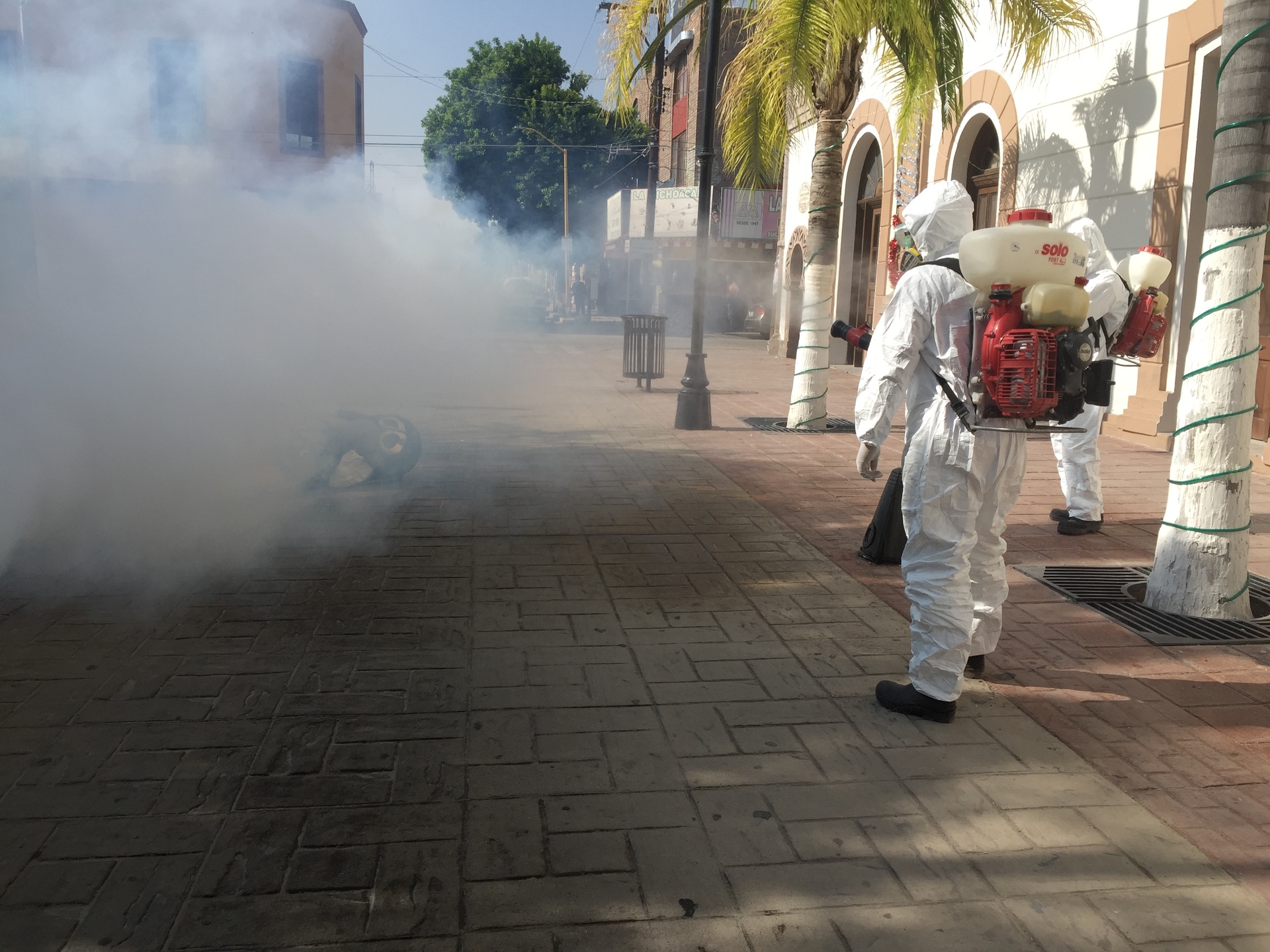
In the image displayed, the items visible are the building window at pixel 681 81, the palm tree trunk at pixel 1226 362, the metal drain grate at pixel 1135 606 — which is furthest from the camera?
the building window at pixel 681 81

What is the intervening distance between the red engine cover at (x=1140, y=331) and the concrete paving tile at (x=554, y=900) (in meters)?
3.56

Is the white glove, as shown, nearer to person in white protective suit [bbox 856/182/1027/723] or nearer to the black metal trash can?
person in white protective suit [bbox 856/182/1027/723]

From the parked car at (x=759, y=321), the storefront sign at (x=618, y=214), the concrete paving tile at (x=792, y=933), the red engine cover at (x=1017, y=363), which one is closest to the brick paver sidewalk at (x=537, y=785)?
the concrete paving tile at (x=792, y=933)

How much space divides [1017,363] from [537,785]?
197 centimetres

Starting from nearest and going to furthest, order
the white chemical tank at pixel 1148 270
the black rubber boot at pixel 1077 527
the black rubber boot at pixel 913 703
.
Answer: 1. the black rubber boot at pixel 913 703
2. the white chemical tank at pixel 1148 270
3. the black rubber boot at pixel 1077 527

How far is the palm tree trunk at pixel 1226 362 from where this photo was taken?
4277 mm

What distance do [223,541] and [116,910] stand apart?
338cm

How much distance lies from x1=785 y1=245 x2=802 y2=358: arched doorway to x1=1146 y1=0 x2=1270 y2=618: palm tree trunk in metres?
15.3

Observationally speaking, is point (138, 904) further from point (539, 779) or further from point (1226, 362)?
point (1226, 362)

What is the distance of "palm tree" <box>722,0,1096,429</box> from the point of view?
333 inches

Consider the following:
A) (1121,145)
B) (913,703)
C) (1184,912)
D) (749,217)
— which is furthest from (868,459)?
(749,217)

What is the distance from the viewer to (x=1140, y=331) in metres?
4.71

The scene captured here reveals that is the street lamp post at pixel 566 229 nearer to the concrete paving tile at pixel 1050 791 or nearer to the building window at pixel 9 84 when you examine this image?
the building window at pixel 9 84

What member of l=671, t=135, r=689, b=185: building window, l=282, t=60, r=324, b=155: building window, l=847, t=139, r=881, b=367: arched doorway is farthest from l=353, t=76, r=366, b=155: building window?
l=671, t=135, r=689, b=185: building window
